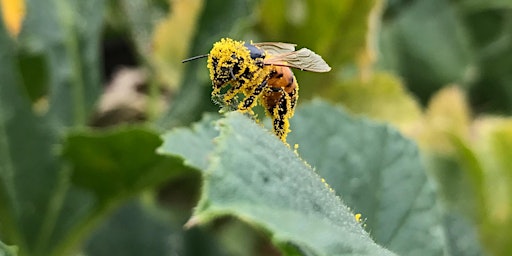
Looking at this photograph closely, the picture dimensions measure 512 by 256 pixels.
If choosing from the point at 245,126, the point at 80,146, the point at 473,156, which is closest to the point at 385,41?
the point at 473,156

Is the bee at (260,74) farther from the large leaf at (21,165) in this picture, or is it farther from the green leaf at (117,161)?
the large leaf at (21,165)

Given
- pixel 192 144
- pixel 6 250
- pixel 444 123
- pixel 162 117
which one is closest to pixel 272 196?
pixel 6 250

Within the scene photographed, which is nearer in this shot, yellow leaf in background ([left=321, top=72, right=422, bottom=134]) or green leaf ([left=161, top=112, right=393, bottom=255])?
green leaf ([left=161, top=112, right=393, bottom=255])

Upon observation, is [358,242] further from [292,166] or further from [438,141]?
[438,141]

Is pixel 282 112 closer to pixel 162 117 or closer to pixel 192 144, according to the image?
pixel 192 144

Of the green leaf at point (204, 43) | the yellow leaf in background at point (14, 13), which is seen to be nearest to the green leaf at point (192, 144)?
the green leaf at point (204, 43)

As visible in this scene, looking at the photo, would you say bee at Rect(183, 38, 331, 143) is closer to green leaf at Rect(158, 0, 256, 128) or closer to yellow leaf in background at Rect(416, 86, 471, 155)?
green leaf at Rect(158, 0, 256, 128)

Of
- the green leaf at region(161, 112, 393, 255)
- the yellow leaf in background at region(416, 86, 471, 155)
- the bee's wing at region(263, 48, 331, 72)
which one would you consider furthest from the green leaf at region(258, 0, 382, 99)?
the green leaf at region(161, 112, 393, 255)
